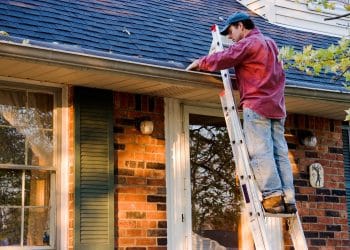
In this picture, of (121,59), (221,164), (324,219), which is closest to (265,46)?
(121,59)

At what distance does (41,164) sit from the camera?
21.4 ft

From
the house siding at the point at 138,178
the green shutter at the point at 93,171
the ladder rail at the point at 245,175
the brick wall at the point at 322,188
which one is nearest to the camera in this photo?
the ladder rail at the point at 245,175

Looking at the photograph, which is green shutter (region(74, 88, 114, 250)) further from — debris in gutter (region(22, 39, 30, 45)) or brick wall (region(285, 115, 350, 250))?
brick wall (region(285, 115, 350, 250))

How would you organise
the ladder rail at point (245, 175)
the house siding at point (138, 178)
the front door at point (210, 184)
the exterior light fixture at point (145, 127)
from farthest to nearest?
the front door at point (210, 184) < the exterior light fixture at point (145, 127) < the house siding at point (138, 178) < the ladder rail at point (245, 175)

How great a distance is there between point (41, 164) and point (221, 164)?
6.81ft

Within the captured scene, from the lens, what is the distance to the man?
17.5ft

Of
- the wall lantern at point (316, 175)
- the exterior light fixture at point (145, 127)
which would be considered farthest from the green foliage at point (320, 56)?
the wall lantern at point (316, 175)

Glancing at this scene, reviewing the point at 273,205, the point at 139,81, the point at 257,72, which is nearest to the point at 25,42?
the point at 139,81

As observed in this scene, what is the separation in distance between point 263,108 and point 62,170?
2.05m

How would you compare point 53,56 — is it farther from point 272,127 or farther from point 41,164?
point 272,127

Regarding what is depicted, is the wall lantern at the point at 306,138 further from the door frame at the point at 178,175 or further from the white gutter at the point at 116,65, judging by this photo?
the door frame at the point at 178,175

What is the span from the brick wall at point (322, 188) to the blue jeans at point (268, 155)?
2.52 metres

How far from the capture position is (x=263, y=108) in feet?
18.3

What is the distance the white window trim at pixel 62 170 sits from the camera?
642 centimetres
